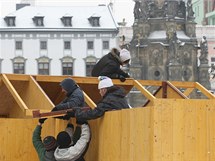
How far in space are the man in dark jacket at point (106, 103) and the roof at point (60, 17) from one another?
2304 inches

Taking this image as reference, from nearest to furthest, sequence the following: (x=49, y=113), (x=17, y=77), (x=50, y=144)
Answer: (x=50, y=144) < (x=49, y=113) < (x=17, y=77)

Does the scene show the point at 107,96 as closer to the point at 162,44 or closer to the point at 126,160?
the point at 126,160

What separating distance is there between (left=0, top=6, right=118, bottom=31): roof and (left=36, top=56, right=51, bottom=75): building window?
123 inches

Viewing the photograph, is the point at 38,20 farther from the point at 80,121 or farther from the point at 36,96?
the point at 80,121

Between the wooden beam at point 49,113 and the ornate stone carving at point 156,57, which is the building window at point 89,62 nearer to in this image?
the ornate stone carving at point 156,57

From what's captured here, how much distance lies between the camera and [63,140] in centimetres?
828

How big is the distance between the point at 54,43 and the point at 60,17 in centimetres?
281

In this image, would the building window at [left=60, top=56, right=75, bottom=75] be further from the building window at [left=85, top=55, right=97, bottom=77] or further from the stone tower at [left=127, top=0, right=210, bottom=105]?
the stone tower at [left=127, top=0, right=210, bottom=105]

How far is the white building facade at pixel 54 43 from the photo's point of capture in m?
67.4

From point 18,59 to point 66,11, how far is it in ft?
23.0

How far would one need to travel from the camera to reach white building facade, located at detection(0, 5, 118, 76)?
67.4 m

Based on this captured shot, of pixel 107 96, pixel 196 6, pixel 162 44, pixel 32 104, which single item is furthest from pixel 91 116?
pixel 196 6

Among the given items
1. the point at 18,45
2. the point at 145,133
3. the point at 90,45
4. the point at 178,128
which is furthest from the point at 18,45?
the point at 178,128

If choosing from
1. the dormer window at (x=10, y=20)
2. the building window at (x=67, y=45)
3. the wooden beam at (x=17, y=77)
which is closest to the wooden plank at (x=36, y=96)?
the wooden beam at (x=17, y=77)
